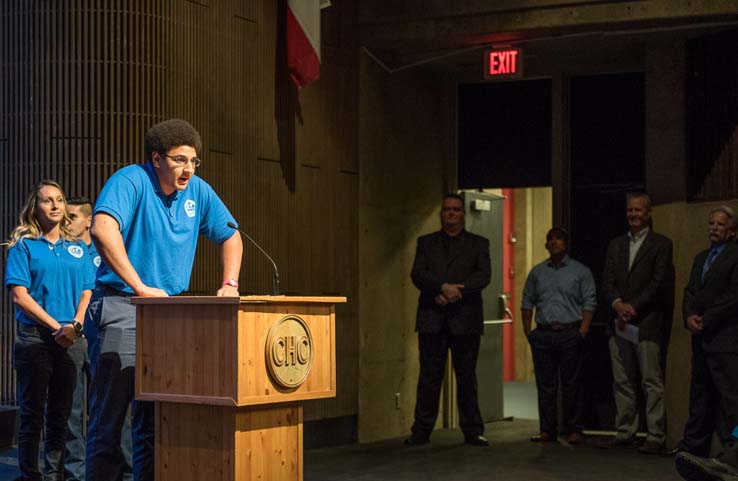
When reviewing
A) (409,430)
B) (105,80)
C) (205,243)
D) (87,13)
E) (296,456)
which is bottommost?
(409,430)

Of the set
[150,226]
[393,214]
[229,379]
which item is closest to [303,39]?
[393,214]

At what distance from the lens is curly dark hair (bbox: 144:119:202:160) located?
3799mm

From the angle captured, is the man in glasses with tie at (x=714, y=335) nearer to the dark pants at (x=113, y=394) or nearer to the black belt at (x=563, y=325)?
the black belt at (x=563, y=325)

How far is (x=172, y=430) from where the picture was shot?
12.1 ft

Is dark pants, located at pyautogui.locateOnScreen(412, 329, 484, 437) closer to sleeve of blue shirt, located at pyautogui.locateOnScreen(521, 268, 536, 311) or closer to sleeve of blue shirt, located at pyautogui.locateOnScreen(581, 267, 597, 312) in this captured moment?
sleeve of blue shirt, located at pyautogui.locateOnScreen(521, 268, 536, 311)

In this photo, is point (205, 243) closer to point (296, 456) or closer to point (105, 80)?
point (105, 80)

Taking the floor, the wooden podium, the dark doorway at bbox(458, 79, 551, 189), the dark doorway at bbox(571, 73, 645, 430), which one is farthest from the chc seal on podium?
the dark doorway at bbox(458, 79, 551, 189)

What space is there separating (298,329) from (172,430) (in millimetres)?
548

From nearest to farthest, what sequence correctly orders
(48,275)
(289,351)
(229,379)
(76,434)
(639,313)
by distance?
(229,379)
(289,351)
(48,275)
(76,434)
(639,313)

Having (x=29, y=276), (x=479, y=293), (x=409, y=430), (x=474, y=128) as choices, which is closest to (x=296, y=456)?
(x=29, y=276)

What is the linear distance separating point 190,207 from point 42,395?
1.76 metres

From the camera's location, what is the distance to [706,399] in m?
6.77

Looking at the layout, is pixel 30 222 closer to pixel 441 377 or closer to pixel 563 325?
pixel 441 377

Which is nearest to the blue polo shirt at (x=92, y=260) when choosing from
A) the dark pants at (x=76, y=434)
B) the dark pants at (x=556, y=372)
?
the dark pants at (x=76, y=434)
